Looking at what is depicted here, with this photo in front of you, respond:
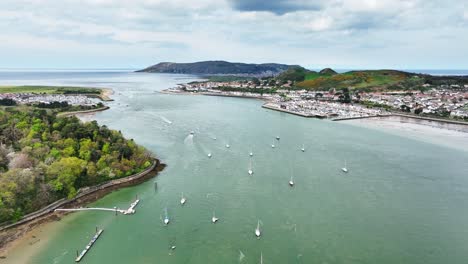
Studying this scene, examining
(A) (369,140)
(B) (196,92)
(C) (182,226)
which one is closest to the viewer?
(C) (182,226)

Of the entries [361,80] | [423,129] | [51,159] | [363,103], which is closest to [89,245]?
[51,159]

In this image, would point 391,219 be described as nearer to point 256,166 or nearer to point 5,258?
point 256,166

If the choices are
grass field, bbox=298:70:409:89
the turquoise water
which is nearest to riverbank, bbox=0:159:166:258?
the turquoise water

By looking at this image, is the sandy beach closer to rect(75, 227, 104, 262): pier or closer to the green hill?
rect(75, 227, 104, 262): pier

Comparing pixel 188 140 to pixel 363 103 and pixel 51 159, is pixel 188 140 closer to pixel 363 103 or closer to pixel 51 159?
pixel 51 159

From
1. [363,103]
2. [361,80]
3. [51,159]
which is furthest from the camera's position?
[361,80]

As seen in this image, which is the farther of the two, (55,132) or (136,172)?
(55,132)

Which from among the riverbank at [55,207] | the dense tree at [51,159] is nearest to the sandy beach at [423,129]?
the riverbank at [55,207]

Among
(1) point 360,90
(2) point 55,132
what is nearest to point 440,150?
(2) point 55,132
